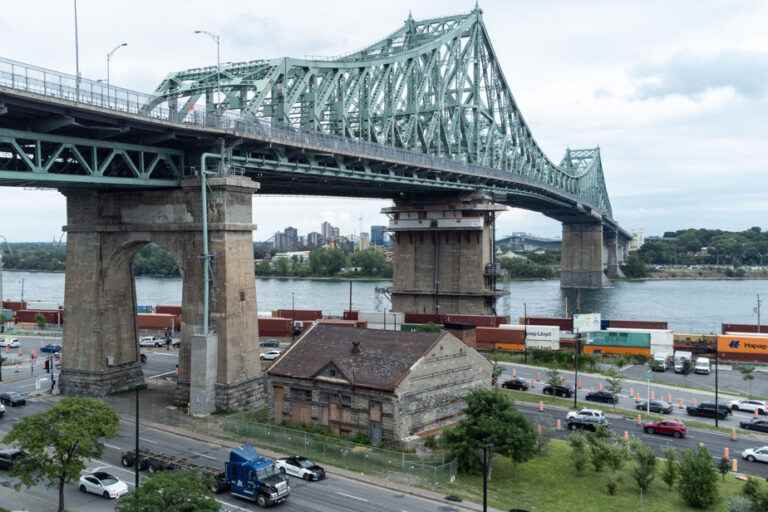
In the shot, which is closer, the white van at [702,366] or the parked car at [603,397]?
the parked car at [603,397]

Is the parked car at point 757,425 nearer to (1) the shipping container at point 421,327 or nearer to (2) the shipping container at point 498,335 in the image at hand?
(2) the shipping container at point 498,335

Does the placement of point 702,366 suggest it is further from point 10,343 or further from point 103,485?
point 10,343

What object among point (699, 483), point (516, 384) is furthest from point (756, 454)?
point (516, 384)

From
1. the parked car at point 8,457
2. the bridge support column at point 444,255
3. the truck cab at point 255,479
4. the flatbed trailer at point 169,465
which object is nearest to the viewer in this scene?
the truck cab at point 255,479

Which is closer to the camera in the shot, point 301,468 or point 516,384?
point 301,468

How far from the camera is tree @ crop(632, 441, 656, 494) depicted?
25.1 meters

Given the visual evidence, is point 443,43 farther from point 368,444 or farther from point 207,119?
point 368,444

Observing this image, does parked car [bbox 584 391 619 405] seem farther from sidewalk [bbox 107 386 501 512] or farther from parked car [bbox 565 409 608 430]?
sidewalk [bbox 107 386 501 512]

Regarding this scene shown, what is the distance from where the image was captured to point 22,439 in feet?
71.5

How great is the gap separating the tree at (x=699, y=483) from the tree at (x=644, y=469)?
3.55ft

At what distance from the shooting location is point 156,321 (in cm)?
7025

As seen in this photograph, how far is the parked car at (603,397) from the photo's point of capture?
133 ft

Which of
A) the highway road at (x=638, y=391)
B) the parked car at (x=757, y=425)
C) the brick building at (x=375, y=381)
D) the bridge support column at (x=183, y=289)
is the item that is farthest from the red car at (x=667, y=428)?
the bridge support column at (x=183, y=289)

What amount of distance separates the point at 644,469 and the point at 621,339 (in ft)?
112
